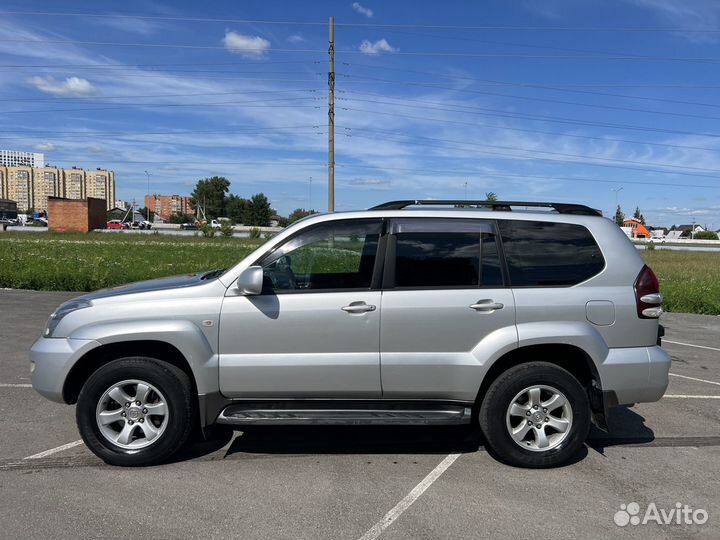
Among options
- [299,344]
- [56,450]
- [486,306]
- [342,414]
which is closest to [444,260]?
[486,306]

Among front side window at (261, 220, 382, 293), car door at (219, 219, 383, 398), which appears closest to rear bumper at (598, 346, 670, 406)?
car door at (219, 219, 383, 398)

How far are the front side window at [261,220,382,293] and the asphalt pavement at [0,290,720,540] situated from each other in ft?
4.53

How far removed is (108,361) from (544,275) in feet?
11.2

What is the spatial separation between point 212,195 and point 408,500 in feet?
482

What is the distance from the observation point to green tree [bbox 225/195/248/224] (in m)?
141

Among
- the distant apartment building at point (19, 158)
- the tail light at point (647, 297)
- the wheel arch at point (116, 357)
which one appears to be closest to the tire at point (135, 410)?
the wheel arch at point (116, 357)

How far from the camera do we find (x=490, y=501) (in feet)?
12.3

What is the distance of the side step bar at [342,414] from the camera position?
4117 mm

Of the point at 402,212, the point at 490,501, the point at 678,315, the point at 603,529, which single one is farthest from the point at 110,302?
the point at 678,315

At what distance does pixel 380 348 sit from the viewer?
415cm

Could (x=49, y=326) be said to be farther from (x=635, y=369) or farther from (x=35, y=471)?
(x=635, y=369)

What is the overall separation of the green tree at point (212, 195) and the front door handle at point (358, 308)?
14454 cm

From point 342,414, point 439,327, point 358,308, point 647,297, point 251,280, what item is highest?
point 251,280

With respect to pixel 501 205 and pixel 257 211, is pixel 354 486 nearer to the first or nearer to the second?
pixel 501 205
